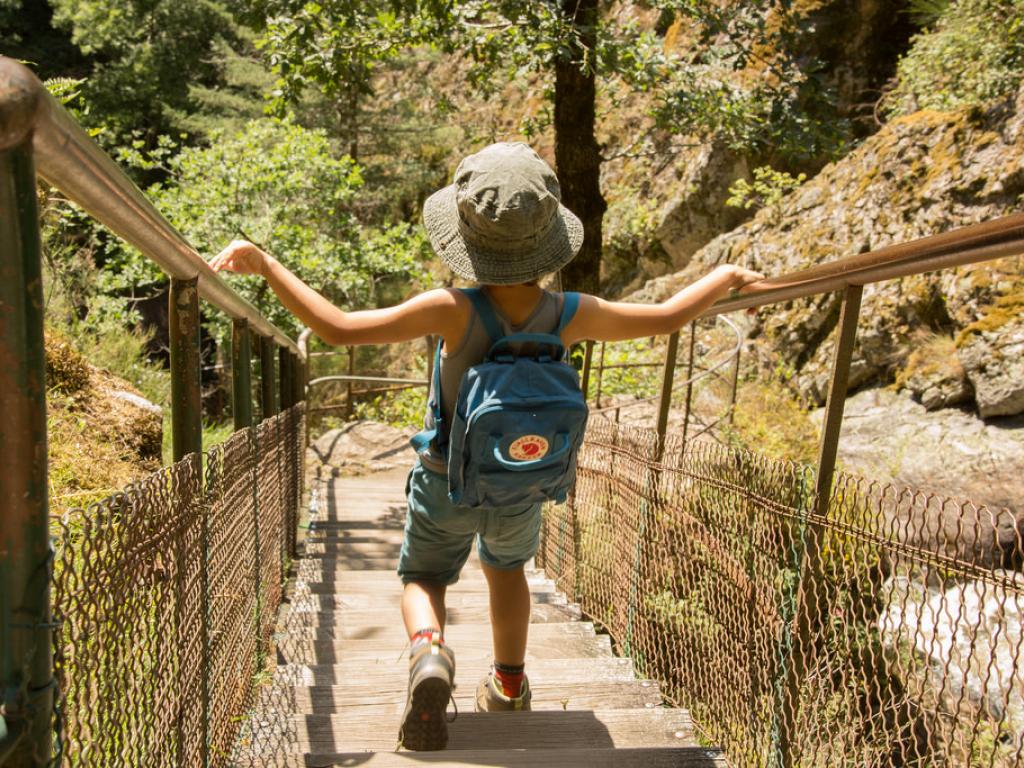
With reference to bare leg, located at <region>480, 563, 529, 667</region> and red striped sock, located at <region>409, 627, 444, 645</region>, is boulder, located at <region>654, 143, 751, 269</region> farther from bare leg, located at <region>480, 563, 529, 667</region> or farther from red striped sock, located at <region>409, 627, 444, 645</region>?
red striped sock, located at <region>409, 627, 444, 645</region>

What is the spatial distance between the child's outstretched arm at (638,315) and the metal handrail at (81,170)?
91 centimetres

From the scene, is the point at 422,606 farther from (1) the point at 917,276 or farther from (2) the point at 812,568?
(1) the point at 917,276

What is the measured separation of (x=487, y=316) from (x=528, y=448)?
13.3 inches

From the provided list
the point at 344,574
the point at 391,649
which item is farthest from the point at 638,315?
the point at 344,574

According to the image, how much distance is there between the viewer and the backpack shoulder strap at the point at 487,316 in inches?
83.4

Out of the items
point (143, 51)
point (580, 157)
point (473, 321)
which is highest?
point (143, 51)

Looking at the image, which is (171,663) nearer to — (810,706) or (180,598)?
(180,598)

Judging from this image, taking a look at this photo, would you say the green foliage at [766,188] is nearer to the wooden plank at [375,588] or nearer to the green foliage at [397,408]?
the green foliage at [397,408]

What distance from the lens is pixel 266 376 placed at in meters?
4.00

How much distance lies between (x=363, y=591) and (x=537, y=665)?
1.72 metres

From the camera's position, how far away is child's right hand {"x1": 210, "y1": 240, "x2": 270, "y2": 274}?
1.94 meters

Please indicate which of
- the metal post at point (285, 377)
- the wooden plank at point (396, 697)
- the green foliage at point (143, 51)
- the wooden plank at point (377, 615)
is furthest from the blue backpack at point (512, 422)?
the green foliage at point (143, 51)

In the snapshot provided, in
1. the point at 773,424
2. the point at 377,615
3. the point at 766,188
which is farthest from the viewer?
the point at 766,188

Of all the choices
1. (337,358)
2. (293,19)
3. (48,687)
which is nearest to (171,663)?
(48,687)
